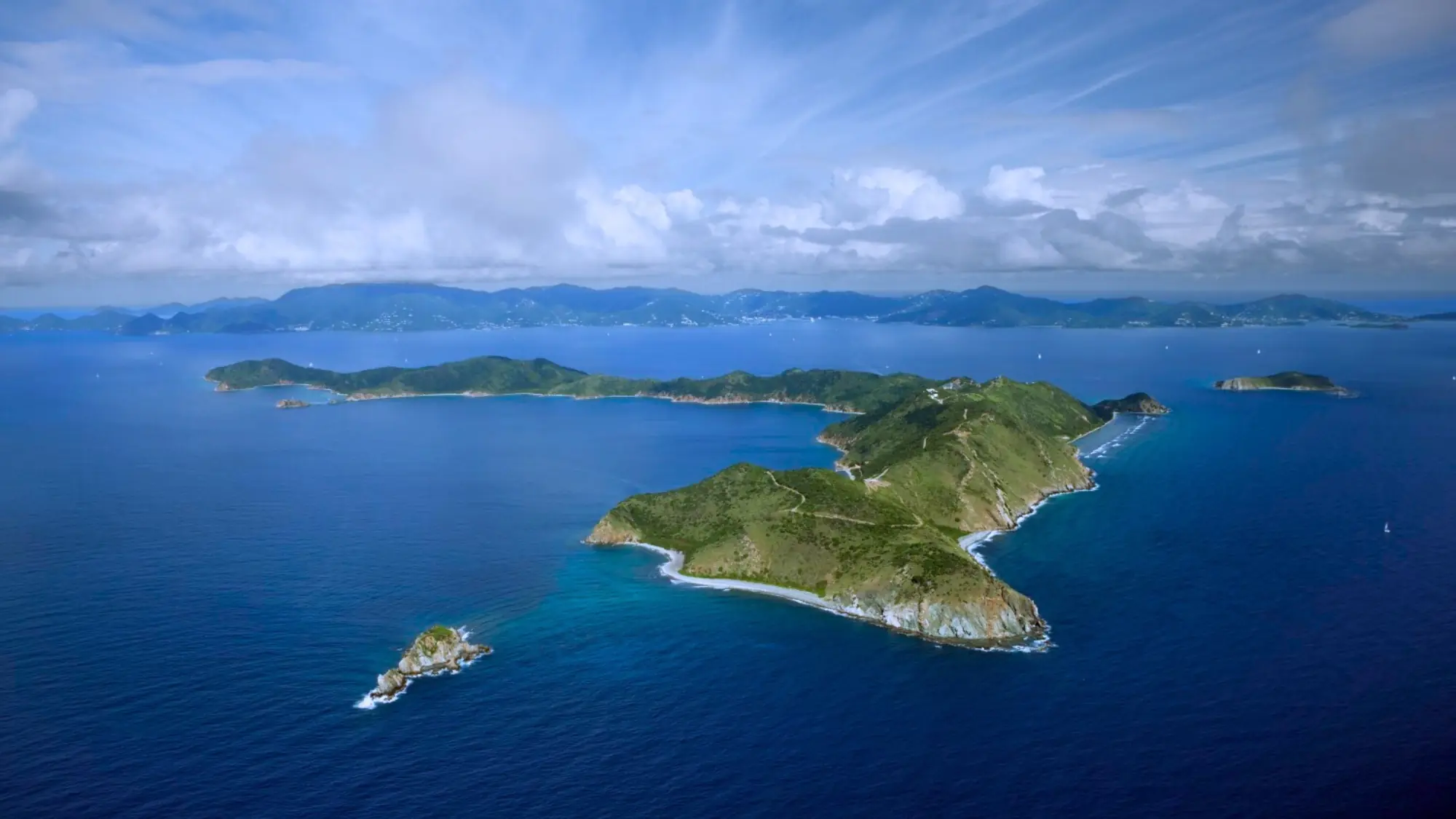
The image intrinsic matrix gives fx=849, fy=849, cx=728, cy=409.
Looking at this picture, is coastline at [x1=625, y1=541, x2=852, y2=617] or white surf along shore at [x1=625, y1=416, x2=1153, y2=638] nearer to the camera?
white surf along shore at [x1=625, y1=416, x2=1153, y2=638]

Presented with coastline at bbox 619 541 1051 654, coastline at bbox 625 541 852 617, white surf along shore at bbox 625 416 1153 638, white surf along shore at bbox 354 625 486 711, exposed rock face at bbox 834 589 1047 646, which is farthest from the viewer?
coastline at bbox 625 541 852 617

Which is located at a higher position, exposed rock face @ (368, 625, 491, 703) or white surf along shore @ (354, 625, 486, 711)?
exposed rock face @ (368, 625, 491, 703)

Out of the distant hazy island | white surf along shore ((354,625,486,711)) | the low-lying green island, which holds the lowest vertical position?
white surf along shore ((354,625,486,711))

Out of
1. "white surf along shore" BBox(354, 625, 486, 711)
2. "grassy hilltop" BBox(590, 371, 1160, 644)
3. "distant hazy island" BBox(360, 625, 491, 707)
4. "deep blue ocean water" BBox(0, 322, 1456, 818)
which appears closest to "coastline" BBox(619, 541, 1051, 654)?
"grassy hilltop" BBox(590, 371, 1160, 644)

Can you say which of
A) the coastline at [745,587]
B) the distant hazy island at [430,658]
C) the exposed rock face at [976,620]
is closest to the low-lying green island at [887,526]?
the exposed rock face at [976,620]

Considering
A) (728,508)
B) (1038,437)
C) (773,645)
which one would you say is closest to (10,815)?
(773,645)

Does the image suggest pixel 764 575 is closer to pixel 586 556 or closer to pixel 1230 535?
pixel 586 556

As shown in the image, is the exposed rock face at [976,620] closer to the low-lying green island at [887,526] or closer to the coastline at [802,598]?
the low-lying green island at [887,526]

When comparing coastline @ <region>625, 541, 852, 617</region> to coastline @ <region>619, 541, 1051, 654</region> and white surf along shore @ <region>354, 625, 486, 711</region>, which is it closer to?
coastline @ <region>619, 541, 1051, 654</region>

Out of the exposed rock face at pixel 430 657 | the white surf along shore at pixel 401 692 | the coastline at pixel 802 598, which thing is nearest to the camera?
the white surf along shore at pixel 401 692
